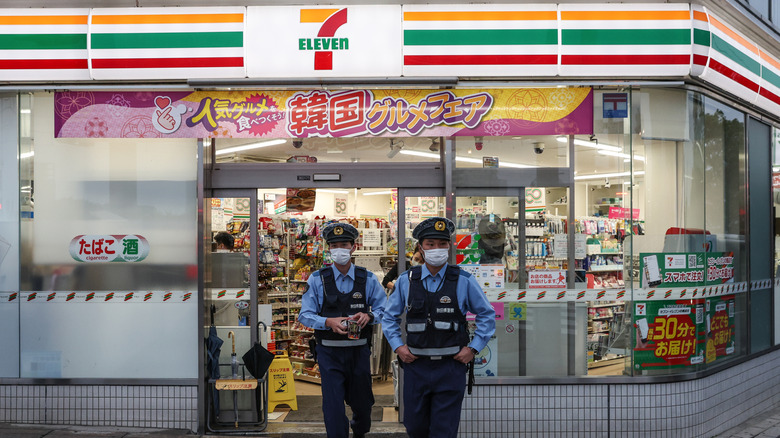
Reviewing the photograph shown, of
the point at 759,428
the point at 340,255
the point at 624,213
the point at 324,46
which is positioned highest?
the point at 324,46

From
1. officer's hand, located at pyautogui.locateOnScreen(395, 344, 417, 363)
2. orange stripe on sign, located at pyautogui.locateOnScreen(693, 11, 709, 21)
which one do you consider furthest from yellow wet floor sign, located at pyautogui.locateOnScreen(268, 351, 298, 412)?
orange stripe on sign, located at pyautogui.locateOnScreen(693, 11, 709, 21)

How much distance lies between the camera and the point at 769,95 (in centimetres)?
702

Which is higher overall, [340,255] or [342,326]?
[340,255]

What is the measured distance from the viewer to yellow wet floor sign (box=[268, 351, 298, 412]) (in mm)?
6582

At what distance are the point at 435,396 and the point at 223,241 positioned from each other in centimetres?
290

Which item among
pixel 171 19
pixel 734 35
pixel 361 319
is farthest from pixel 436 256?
pixel 734 35

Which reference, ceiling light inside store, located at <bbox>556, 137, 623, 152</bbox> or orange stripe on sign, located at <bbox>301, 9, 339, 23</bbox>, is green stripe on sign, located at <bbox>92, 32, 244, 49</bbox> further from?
ceiling light inside store, located at <bbox>556, 137, 623, 152</bbox>

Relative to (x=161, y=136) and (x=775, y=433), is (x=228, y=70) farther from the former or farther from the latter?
(x=775, y=433)

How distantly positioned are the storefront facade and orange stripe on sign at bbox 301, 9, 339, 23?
5 centimetres

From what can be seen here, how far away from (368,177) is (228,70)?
5.35 feet

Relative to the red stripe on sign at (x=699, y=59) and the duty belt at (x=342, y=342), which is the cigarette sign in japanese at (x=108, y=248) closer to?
the duty belt at (x=342, y=342)

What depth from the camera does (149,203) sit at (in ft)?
19.5

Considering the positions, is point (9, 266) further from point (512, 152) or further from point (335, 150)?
point (512, 152)

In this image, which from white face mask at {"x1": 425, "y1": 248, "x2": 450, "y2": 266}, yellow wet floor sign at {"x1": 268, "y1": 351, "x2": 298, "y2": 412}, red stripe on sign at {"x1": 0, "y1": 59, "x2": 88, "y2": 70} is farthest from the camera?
yellow wet floor sign at {"x1": 268, "y1": 351, "x2": 298, "y2": 412}
